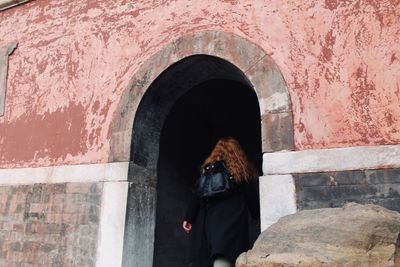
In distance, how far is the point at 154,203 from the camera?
14.0 feet

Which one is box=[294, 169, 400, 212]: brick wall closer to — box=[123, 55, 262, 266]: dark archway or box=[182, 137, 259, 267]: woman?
box=[182, 137, 259, 267]: woman

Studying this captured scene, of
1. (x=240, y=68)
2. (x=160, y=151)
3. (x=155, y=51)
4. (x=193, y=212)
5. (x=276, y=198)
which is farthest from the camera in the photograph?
(x=160, y=151)

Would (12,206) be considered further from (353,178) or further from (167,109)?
(353,178)

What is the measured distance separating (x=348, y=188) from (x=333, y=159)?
0.78ft

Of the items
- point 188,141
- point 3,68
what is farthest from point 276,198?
point 3,68

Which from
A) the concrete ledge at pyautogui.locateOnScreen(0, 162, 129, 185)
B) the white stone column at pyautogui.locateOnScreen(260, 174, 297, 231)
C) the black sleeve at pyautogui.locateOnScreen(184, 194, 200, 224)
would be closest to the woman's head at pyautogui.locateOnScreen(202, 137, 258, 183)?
the white stone column at pyautogui.locateOnScreen(260, 174, 297, 231)

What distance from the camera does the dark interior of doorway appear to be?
4.68 metres

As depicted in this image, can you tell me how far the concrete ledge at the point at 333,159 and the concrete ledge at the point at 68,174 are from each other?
1.46m

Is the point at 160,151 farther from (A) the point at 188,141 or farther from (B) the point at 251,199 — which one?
(B) the point at 251,199

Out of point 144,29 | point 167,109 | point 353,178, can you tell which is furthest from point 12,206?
point 353,178

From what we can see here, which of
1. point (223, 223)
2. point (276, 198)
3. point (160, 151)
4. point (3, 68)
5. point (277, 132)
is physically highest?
point (3, 68)

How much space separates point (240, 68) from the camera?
12.2 ft

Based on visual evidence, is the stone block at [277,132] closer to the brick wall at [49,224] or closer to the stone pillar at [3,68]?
the brick wall at [49,224]

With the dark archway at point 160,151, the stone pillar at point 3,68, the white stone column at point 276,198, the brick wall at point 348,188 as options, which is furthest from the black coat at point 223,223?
the stone pillar at point 3,68
